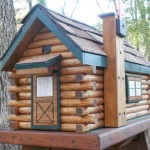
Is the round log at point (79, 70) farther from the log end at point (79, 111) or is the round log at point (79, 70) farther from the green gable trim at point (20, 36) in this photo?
the green gable trim at point (20, 36)

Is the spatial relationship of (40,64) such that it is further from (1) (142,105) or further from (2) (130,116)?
(1) (142,105)

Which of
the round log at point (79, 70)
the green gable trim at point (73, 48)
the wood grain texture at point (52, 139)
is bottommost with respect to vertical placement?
the wood grain texture at point (52, 139)

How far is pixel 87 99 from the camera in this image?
7.58ft

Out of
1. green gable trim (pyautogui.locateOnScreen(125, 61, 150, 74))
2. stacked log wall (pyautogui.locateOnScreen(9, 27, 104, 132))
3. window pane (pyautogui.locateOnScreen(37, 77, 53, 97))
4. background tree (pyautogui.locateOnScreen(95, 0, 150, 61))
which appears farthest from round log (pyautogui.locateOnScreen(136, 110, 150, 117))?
background tree (pyautogui.locateOnScreen(95, 0, 150, 61))

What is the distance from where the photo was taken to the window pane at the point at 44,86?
2.45m

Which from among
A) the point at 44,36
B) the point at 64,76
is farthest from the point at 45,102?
the point at 44,36

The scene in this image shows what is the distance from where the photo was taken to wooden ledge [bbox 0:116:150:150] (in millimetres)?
2107

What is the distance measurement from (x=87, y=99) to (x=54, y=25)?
2.19ft

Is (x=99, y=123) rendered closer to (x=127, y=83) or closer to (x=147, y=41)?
(x=127, y=83)

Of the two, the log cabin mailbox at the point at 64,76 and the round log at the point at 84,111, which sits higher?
the log cabin mailbox at the point at 64,76

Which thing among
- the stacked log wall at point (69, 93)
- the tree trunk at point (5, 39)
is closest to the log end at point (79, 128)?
the stacked log wall at point (69, 93)

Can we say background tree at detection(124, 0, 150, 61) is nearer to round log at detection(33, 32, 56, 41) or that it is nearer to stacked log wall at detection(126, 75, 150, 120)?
stacked log wall at detection(126, 75, 150, 120)

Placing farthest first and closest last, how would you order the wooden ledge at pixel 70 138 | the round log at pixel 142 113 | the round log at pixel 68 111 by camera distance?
the round log at pixel 142 113, the round log at pixel 68 111, the wooden ledge at pixel 70 138

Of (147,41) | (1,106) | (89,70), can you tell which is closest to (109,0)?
(147,41)
